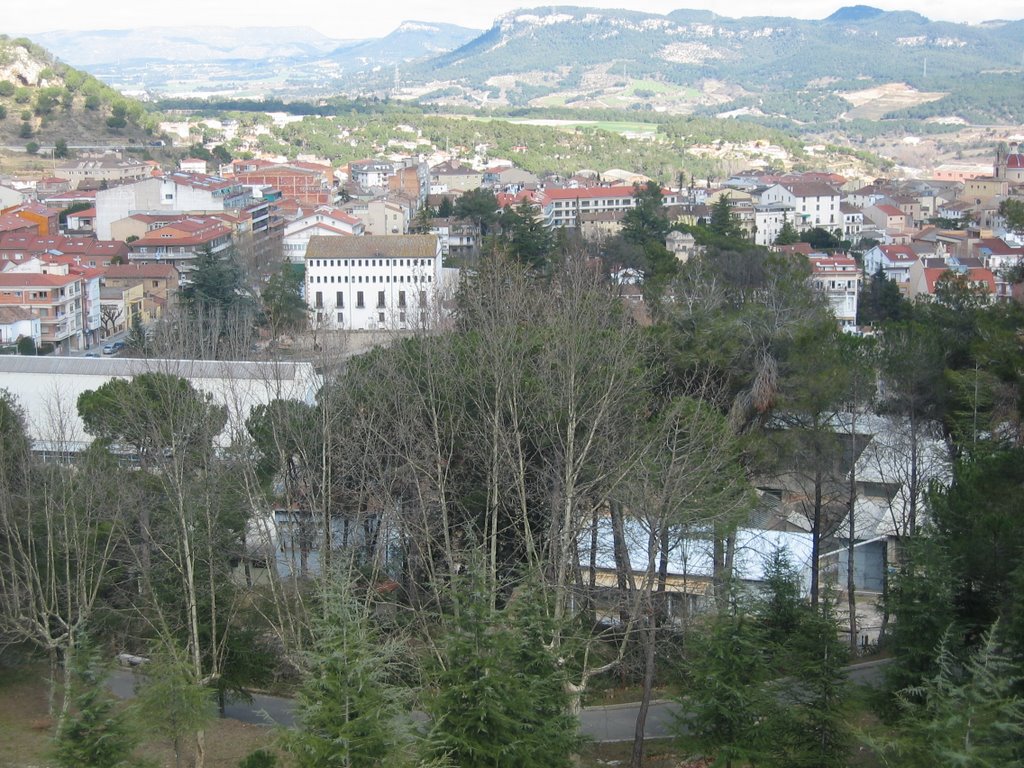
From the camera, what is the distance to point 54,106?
54.1m

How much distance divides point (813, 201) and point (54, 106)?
32.4 metres

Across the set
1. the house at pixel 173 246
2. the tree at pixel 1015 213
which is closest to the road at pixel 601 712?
the tree at pixel 1015 213

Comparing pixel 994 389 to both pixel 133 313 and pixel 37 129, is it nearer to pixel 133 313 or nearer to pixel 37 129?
pixel 133 313

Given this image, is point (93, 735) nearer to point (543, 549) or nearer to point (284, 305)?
point (543, 549)

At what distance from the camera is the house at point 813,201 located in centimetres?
4384

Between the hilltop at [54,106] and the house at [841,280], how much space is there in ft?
116

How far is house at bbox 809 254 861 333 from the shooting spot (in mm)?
25766

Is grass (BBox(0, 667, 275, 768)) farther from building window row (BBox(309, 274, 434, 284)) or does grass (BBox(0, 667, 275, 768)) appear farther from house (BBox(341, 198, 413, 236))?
house (BBox(341, 198, 413, 236))

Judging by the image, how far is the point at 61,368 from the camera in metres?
16.7

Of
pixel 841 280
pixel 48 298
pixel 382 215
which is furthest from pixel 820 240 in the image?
pixel 48 298

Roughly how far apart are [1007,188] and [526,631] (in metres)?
47.7

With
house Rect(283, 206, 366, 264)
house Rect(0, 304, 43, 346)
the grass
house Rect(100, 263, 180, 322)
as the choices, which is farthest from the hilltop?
the grass

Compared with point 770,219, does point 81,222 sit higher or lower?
higher

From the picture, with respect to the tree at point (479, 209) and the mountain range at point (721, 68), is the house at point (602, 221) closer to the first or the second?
the tree at point (479, 209)
